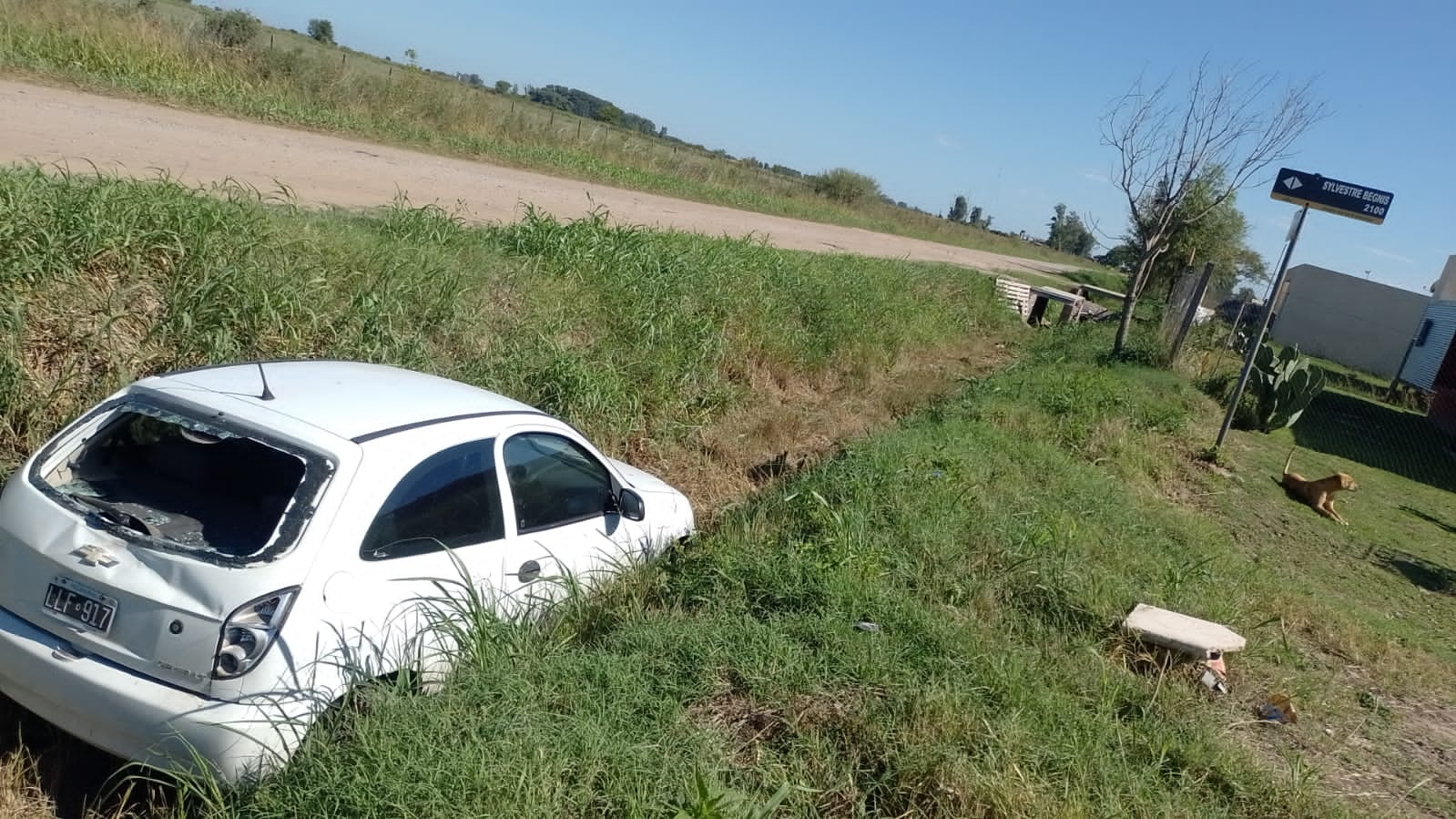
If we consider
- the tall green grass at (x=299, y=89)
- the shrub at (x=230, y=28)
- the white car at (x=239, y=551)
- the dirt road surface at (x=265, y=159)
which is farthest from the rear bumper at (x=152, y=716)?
the shrub at (x=230, y=28)

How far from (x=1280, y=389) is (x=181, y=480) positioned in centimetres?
1404

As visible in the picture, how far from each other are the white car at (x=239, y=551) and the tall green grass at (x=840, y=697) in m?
0.28

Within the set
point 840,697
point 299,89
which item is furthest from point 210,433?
point 299,89

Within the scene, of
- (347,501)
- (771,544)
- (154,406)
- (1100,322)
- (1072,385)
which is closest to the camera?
(347,501)

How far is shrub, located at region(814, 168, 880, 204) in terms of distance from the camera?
47.9 metres

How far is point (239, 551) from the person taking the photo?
11.6ft

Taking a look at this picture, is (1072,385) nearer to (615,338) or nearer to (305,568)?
(615,338)

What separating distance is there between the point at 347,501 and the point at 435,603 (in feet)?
1.91

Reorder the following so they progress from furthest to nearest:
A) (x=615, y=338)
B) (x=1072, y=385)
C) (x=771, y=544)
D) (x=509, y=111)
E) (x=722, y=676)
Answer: (x=509, y=111), (x=1072, y=385), (x=615, y=338), (x=771, y=544), (x=722, y=676)

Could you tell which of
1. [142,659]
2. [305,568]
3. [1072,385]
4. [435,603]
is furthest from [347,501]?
[1072,385]

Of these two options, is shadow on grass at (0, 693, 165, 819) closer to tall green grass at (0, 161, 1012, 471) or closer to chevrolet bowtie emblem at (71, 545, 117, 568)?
chevrolet bowtie emblem at (71, 545, 117, 568)

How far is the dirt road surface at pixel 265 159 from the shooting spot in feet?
32.7

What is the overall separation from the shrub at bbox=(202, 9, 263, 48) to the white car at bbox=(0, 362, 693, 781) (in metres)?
16.9

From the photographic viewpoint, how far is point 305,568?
11.5ft
